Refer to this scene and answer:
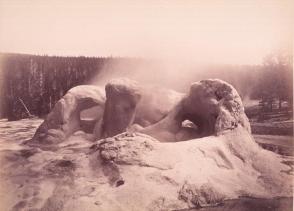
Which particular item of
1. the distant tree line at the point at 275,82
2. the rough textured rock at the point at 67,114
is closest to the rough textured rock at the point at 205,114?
the distant tree line at the point at 275,82

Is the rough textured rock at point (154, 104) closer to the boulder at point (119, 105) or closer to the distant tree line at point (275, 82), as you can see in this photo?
the boulder at point (119, 105)

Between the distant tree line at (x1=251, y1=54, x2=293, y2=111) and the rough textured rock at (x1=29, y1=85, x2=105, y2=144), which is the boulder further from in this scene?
the distant tree line at (x1=251, y1=54, x2=293, y2=111)

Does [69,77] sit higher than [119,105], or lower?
higher

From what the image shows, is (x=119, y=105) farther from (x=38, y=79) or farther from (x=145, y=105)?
(x=38, y=79)

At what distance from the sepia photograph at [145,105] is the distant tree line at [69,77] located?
0.03 ft

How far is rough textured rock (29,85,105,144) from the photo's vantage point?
3713 mm

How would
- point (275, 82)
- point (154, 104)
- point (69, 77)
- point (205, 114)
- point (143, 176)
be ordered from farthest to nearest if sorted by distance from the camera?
point (154, 104), point (275, 82), point (205, 114), point (69, 77), point (143, 176)

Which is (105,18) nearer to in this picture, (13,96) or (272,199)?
(13,96)

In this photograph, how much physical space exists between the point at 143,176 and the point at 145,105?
4.05 ft

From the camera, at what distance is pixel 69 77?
11.6 ft

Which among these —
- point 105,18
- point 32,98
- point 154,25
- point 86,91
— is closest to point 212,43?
point 154,25

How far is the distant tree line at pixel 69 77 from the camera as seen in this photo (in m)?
2.99

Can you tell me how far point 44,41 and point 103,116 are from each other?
113 cm

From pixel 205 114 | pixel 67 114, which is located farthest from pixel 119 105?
→ pixel 205 114
